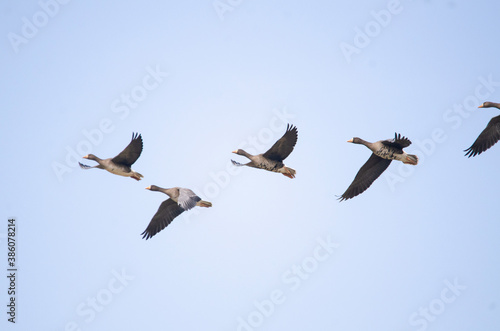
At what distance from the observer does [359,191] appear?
36.5 metres

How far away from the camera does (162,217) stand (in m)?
36.9

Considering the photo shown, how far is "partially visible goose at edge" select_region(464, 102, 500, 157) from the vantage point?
1394 inches

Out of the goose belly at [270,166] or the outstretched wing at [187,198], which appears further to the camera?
the goose belly at [270,166]

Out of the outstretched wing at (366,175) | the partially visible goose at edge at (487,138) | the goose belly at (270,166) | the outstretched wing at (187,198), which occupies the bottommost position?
the outstretched wing at (187,198)

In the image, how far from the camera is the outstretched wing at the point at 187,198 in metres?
33.4

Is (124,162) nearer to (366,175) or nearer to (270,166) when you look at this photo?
(270,166)

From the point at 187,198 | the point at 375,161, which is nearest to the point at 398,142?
the point at 375,161

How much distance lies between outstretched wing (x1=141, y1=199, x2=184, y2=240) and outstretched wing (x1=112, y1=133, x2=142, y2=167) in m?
2.42

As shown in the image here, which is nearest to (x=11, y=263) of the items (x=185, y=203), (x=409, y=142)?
(x=185, y=203)

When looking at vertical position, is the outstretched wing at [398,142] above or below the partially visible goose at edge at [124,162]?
above

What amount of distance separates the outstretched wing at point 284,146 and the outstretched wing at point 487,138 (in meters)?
7.16

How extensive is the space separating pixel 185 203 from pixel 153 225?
12.5 ft

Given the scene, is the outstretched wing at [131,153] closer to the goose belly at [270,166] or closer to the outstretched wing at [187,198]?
the outstretched wing at [187,198]

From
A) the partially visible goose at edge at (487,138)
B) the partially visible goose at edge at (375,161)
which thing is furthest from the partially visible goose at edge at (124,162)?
the partially visible goose at edge at (487,138)
